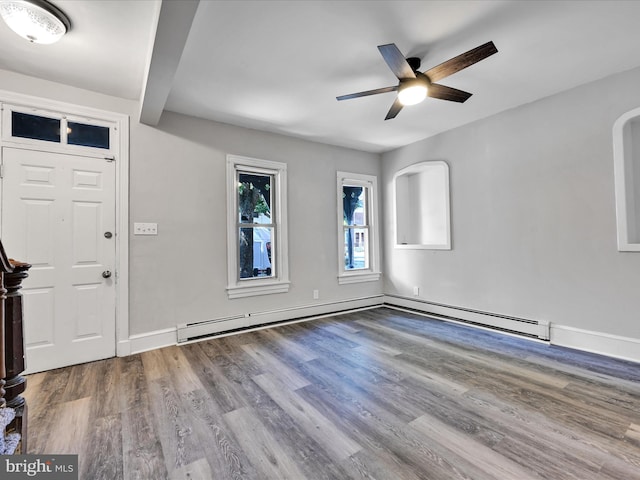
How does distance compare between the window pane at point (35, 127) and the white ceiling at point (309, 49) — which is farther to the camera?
the window pane at point (35, 127)

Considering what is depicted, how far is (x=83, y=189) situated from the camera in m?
2.96

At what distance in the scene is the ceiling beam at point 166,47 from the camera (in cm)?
168

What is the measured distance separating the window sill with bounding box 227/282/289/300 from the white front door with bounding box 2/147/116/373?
1.28 m

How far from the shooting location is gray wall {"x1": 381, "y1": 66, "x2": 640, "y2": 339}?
285 centimetres

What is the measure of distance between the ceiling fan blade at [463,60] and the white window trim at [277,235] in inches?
95.2

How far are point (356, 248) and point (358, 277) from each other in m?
0.54

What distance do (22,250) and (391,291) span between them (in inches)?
189

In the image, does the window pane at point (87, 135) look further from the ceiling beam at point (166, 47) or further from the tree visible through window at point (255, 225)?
the tree visible through window at point (255, 225)

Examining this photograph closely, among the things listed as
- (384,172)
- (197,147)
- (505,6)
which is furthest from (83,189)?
(384,172)

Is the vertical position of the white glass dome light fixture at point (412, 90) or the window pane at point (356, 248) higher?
the white glass dome light fixture at point (412, 90)

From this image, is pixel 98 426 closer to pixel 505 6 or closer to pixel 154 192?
pixel 154 192

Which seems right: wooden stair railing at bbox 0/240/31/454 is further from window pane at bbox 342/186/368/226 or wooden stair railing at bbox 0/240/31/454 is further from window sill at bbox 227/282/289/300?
window pane at bbox 342/186/368/226

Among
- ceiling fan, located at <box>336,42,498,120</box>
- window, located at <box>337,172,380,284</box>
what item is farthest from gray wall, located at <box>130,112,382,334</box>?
ceiling fan, located at <box>336,42,498,120</box>

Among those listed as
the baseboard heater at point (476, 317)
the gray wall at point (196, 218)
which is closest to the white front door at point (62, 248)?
the gray wall at point (196, 218)
